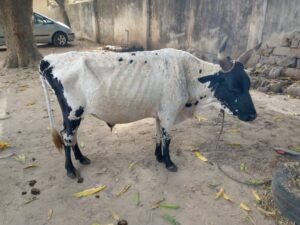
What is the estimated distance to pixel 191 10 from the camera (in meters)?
11.6

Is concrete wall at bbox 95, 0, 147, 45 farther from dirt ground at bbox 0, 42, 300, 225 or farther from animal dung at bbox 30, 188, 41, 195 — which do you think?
animal dung at bbox 30, 188, 41, 195

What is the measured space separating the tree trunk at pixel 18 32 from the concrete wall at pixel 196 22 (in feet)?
17.5

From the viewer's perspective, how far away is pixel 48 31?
55.7ft

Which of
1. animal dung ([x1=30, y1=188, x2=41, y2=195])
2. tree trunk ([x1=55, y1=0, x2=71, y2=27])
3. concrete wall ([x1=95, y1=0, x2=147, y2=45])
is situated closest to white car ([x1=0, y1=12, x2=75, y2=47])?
concrete wall ([x1=95, y1=0, x2=147, y2=45])

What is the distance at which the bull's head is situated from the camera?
4.04 meters

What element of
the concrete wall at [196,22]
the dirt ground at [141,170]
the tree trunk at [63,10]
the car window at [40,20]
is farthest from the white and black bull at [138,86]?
the tree trunk at [63,10]

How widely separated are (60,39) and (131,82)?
14920mm

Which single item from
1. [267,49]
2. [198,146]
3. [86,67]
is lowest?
[198,146]

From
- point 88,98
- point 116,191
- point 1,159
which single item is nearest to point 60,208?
point 116,191

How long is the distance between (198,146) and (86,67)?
238cm

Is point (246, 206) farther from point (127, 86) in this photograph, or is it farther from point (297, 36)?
point (297, 36)

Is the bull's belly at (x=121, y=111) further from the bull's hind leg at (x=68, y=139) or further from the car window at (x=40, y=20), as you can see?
the car window at (x=40, y=20)

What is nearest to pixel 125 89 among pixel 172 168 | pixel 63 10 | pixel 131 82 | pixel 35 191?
pixel 131 82

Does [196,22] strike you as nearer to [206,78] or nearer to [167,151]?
[206,78]
